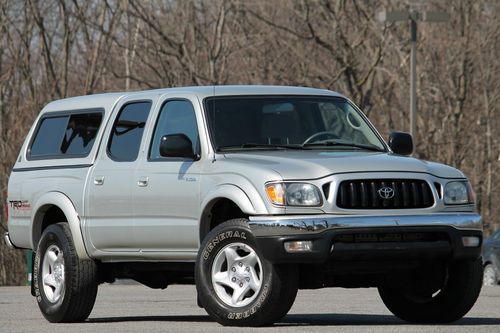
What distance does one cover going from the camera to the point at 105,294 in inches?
791

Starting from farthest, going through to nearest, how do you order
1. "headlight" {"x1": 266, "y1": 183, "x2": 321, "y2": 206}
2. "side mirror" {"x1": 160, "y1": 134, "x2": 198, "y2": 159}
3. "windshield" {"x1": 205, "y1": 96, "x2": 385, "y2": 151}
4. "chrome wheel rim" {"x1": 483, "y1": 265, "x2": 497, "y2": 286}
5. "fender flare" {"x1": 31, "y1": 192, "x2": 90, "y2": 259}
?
"chrome wheel rim" {"x1": 483, "y1": 265, "x2": 497, "y2": 286} → "fender flare" {"x1": 31, "y1": 192, "x2": 90, "y2": 259} → "windshield" {"x1": 205, "y1": 96, "x2": 385, "y2": 151} → "side mirror" {"x1": 160, "y1": 134, "x2": 198, "y2": 159} → "headlight" {"x1": 266, "y1": 183, "x2": 321, "y2": 206}

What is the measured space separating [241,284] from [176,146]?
4.04ft

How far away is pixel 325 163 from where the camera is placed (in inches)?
444

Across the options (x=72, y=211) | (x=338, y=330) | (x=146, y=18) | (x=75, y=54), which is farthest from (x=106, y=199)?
(x=75, y=54)

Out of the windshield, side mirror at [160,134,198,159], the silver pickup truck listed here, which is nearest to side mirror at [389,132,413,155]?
the silver pickup truck

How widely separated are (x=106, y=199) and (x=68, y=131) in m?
1.29

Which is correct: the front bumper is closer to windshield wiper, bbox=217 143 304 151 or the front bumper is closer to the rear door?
windshield wiper, bbox=217 143 304 151

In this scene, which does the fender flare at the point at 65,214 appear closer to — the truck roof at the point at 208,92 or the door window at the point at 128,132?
the door window at the point at 128,132

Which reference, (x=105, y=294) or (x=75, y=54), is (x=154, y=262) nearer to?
(x=105, y=294)

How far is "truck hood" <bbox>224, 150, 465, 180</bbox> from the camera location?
36.6 feet

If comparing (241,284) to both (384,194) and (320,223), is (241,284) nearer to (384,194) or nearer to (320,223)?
(320,223)

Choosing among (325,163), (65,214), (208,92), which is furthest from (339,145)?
(65,214)

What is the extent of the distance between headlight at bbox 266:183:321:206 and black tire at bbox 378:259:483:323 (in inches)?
60.3

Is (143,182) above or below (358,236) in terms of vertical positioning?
above
